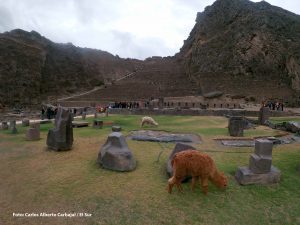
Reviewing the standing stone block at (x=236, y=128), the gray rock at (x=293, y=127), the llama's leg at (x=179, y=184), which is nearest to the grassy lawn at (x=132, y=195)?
the llama's leg at (x=179, y=184)

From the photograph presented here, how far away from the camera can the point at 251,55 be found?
55.9 m

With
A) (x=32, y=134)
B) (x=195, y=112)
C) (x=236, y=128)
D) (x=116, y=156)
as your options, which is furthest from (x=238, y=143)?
(x=195, y=112)

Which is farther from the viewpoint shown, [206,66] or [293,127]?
[206,66]

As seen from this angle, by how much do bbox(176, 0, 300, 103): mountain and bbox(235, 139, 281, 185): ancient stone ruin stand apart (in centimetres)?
3944

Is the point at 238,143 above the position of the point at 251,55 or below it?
below

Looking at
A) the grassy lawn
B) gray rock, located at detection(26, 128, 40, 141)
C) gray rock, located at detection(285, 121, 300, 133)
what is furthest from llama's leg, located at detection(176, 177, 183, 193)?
gray rock, located at detection(285, 121, 300, 133)

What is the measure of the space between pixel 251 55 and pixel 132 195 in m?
53.6

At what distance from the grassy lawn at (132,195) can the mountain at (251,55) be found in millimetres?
40121

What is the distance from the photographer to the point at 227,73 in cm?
5553

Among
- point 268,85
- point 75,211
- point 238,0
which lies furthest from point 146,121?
point 238,0

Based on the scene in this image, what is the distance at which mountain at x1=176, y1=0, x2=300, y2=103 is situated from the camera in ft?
167

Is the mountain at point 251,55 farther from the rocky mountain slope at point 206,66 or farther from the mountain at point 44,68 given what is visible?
the mountain at point 44,68

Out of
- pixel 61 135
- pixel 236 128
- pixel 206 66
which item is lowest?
pixel 61 135

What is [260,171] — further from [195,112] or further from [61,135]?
[195,112]
